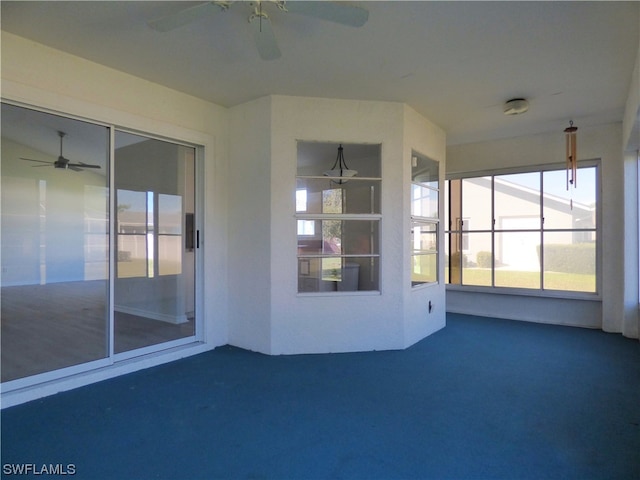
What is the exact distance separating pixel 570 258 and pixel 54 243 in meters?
6.23

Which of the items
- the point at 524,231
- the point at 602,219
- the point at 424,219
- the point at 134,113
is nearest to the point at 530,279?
the point at 524,231

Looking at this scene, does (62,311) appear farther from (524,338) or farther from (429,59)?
(524,338)

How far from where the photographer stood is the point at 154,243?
4.05 meters

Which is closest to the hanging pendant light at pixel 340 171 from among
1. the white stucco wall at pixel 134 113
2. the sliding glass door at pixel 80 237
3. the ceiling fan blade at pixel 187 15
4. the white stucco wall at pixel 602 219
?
the white stucco wall at pixel 134 113

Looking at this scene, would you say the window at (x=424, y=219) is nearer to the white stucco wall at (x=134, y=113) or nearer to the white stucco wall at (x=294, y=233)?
the white stucco wall at (x=294, y=233)

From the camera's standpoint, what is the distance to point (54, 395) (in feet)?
8.98

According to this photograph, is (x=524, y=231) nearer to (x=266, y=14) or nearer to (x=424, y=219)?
(x=424, y=219)

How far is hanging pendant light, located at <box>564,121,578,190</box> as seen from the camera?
14.7ft

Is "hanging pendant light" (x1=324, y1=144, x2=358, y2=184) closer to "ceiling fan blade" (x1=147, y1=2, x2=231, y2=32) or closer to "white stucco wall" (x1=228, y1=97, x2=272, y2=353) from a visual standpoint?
"white stucco wall" (x1=228, y1=97, x2=272, y2=353)

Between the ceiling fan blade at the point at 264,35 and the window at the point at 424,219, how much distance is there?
7.51ft

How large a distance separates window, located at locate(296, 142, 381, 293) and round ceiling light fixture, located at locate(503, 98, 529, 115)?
1455mm

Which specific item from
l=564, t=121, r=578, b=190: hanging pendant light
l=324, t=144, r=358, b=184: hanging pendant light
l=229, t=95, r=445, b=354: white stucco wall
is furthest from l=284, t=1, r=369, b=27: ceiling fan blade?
l=564, t=121, r=578, b=190: hanging pendant light

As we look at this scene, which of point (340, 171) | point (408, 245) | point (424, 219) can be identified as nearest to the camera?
point (408, 245)

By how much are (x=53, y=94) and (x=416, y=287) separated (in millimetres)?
3922
